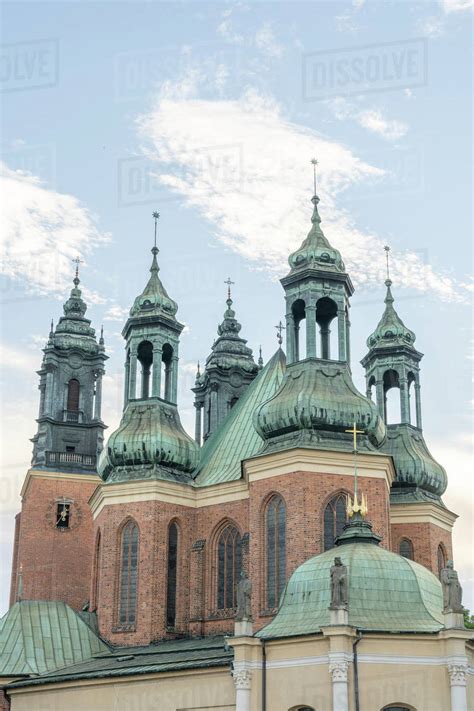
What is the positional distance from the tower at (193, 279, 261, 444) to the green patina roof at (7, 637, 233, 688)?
50.0ft

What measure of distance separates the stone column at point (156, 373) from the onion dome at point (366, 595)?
49.4 feet

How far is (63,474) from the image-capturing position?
59.0 meters

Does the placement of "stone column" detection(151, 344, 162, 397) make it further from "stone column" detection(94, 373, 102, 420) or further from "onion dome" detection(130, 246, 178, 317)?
"stone column" detection(94, 373, 102, 420)

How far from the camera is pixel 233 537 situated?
47.5m

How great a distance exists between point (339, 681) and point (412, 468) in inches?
697

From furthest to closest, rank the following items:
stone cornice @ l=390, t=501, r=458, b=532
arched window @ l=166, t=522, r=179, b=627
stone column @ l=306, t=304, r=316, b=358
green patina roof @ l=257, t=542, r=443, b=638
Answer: stone cornice @ l=390, t=501, r=458, b=532
arched window @ l=166, t=522, r=179, b=627
stone column @ l=306, t=304, r=316, b=358
green patina roof @ l=257, t=542, r=443, b=638

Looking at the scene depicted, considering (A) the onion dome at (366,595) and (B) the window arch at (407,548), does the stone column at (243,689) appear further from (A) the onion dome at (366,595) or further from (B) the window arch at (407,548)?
(B) the window arch at (407,548)

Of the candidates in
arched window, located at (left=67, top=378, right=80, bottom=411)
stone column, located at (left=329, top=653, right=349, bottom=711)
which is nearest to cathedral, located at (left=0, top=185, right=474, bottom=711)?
stone column, located at (left=329, top=653, right=349, bottom=711)

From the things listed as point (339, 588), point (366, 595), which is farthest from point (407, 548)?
point (339, 588)

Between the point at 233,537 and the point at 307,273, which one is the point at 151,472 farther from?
the point at 307,273

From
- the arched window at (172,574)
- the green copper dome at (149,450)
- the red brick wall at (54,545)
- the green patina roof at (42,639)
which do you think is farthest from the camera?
the red brick wall at (54,545)

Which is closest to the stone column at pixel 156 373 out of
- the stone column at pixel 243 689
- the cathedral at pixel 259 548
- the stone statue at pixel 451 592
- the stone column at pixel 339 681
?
the cathedral at pixel 259 548

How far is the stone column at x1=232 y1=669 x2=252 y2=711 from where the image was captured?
35344 mm

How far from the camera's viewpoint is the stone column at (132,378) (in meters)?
51.5
